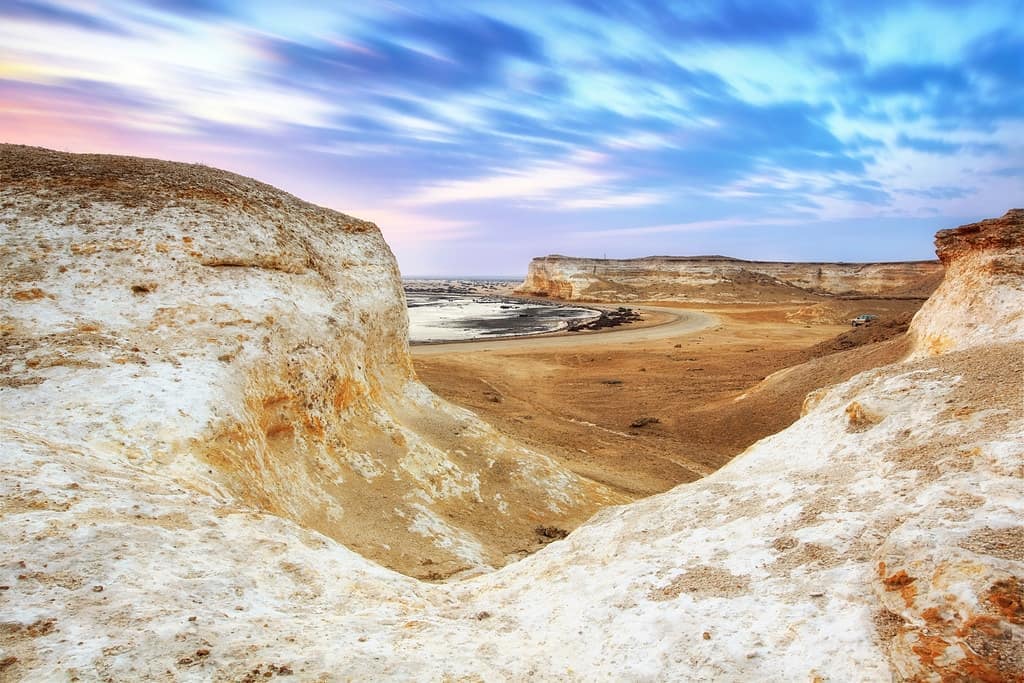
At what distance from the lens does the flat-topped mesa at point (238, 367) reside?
6262mm

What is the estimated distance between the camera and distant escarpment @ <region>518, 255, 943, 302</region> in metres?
76.0

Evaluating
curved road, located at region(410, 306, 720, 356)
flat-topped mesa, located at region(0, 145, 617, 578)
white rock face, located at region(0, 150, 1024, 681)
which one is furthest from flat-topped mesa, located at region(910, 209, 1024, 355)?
curved road, located at region(410, 306, 720, 356)

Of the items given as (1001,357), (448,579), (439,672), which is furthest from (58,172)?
(1001,357)

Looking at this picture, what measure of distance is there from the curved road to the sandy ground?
178 millimetres

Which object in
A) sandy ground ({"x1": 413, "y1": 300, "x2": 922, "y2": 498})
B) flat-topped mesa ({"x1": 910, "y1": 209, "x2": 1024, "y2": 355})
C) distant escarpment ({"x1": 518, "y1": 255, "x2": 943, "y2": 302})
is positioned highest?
distant escarpment ({"x1": 518, "y1": 255, "x2": 943, "y2": 302})

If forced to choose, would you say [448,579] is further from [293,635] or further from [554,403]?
[554,403]

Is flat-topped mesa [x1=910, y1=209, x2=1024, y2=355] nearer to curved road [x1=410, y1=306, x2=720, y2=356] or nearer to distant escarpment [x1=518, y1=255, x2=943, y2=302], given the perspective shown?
curved road [x1=410, y1=306, x2=720, y2=356]

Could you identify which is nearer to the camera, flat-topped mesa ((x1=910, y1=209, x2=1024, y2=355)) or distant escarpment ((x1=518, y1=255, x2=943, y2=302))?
flat-topped mesa ((x1=910, y1=209, x2=1024, y2=355))

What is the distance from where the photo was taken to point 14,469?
4516 millimetres

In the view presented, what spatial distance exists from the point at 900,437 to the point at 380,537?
255 inches

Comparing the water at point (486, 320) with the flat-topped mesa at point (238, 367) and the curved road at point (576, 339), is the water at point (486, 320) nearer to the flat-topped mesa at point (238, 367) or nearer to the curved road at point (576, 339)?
the curved road at point (576, 339)

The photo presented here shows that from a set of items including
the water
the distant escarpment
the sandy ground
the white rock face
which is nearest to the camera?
the white rock face

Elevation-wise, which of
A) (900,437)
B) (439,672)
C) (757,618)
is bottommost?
(439,672)

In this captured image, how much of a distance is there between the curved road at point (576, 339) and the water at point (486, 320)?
330 centimetres
